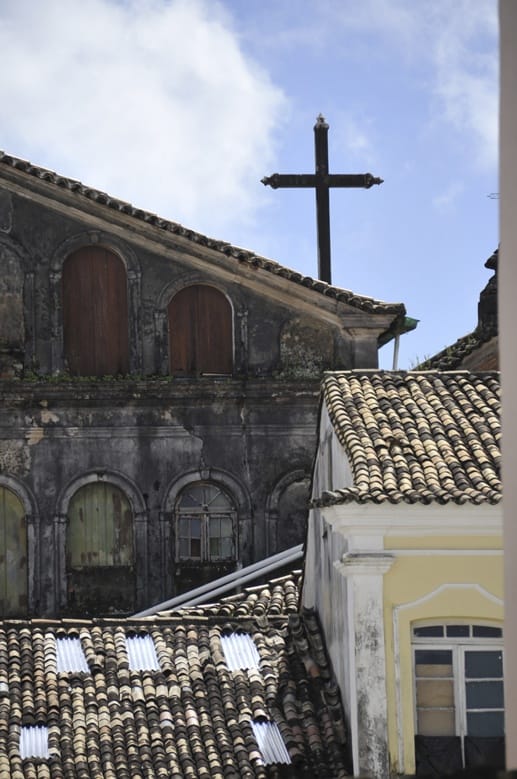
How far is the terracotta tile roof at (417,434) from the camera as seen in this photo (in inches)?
612

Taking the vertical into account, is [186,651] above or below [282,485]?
below

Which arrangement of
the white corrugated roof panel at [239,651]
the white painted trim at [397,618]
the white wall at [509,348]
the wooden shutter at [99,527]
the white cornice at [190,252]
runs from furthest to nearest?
the white cornice at [190,252], the wooden shutter at [99,527], the white corrugated roof panel at [239,651], the white painted trim at [397,618], the white wall at [509,348]

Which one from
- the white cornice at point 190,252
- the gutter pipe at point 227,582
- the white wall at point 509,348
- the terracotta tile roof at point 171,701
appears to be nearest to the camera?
the white wall at point 509,348

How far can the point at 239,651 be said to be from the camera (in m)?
19.0

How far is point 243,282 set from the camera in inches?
1007

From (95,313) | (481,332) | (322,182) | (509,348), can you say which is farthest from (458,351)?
(509,348)

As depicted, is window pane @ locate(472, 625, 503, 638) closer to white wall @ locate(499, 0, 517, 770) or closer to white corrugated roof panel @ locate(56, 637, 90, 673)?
white corrugated roof panel @ locate(56, 637, 90, 673)

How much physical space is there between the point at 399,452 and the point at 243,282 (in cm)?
954

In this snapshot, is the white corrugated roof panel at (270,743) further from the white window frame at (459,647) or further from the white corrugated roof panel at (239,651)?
the white window frame at (459,647)

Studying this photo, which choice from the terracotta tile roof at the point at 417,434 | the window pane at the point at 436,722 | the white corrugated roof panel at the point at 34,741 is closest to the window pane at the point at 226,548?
the terracotta tile roof at the point at 417,434

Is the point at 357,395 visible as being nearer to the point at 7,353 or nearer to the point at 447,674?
the point at 447,674

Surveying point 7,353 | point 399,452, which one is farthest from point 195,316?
point 399,452

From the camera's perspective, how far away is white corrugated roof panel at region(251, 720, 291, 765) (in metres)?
16.6

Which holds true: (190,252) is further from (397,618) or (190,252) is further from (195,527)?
(397,618)
